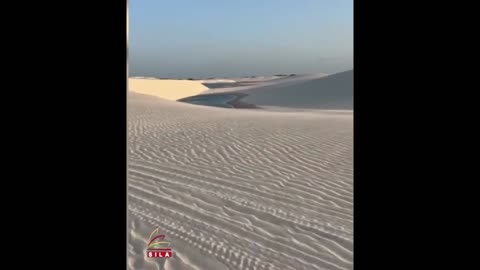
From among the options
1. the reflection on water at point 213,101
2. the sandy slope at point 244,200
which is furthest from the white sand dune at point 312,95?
the sandy slope at point 244,200

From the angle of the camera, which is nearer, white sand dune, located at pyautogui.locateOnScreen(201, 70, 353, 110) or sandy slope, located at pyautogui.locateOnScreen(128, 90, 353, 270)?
sandy slope, located at pyautogui.locateOnScreen(128, 90, 353, 270)

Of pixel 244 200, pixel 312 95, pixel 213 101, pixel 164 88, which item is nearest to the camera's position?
pixel 244 200

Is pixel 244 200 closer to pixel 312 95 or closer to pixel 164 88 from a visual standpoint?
pixel 312 95

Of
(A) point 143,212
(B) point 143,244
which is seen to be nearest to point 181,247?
(B) point 143,244

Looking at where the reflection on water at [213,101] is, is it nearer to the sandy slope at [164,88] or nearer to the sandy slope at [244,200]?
the sandy slope at [164,88]

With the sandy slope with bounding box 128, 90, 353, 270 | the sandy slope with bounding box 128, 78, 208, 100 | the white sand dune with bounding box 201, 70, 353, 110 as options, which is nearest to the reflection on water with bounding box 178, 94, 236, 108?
the white sand dune with bounding box 201, 70, 353, 110

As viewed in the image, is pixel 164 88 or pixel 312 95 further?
pixel 164 88

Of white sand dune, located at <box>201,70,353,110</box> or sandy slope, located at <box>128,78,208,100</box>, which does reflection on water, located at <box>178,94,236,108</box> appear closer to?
white sand dune, located at <box>201,70,353,110</box>

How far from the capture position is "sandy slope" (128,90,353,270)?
3.65m

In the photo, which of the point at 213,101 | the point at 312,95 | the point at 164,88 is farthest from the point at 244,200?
the point at 164,88

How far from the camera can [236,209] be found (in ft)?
15.7

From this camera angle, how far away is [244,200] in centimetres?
511
